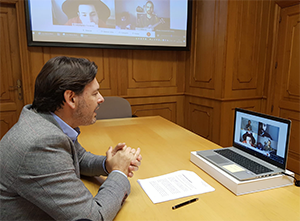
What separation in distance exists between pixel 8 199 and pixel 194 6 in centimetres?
370

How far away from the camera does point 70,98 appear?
3.02 feet

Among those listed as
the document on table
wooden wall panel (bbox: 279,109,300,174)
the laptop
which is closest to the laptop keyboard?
the laptop

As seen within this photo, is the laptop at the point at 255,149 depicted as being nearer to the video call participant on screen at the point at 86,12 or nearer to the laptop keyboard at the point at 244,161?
the laptop keyboard at the point at 244,161

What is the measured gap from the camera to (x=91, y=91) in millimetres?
975

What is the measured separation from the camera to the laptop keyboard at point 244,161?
110 cm

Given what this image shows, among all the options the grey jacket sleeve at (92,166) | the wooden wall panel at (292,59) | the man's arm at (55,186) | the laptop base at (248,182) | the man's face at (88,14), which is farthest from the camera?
the man's face at (88,14)

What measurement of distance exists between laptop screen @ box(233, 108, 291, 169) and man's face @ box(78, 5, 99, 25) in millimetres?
2600

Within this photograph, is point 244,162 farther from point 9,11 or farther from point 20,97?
point 9,11

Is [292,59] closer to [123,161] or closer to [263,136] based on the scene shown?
[263,136]

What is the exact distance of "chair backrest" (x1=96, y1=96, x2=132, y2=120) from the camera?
2.77m

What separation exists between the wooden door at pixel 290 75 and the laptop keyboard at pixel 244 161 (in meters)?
2.23

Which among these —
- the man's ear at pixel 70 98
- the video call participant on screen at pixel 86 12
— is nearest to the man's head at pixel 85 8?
the video call participant on screen at pixel 86 12

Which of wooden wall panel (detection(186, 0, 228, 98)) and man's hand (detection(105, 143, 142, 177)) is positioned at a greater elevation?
wooden wall panel (detection(186, 0, 228, 98))

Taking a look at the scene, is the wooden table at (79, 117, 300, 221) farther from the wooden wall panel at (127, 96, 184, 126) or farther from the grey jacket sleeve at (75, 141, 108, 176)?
the wooden wall panel at (127, 96, 184, 126)
